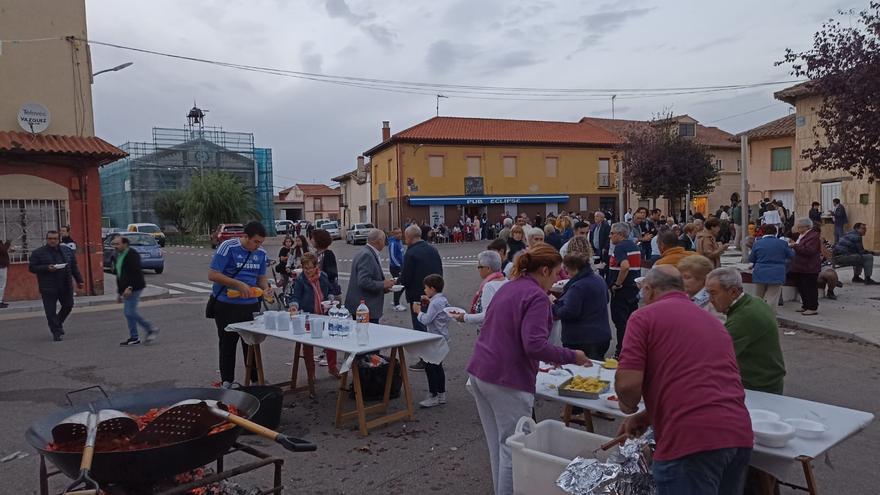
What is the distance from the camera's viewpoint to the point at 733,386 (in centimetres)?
289

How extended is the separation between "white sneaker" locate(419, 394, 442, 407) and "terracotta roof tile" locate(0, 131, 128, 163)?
12.9 m

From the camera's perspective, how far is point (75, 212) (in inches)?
634

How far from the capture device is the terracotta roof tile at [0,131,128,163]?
14.7 m

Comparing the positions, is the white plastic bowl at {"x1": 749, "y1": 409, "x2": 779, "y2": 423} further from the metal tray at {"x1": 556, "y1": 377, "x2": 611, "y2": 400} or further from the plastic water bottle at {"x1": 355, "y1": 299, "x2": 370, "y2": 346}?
the plastic water bottle at {"x1": 355, "y1": 299, "x2": 370, "y2": 346}

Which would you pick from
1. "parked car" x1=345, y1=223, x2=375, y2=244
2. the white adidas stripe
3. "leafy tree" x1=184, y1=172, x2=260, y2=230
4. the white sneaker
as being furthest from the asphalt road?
"leafy tree" x1=184, y1=172, x2=260, y2=230

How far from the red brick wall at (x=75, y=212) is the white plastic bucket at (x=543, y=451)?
15.5m

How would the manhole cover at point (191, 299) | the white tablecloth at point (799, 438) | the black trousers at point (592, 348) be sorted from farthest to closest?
the manhole cover at point (191, 299)
the black trousers at point (592, 348)
the white tablecloth at point (799, 438)

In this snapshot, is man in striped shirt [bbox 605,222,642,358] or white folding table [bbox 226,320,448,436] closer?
white folding table [bbox 226,320,448,436]

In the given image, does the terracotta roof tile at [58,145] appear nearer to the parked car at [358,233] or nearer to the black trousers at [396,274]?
the black trousers at [396,274]

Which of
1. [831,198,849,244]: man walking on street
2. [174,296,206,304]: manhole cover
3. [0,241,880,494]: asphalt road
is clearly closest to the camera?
[0,241,880,494]: asphalt road

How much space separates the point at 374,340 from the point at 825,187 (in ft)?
76.3

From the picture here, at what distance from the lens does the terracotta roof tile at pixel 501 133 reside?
4388 cm

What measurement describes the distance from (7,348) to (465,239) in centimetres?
3311

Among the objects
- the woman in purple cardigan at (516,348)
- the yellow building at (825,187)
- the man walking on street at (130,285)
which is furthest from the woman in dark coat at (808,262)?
the yellow building at (825,187)
